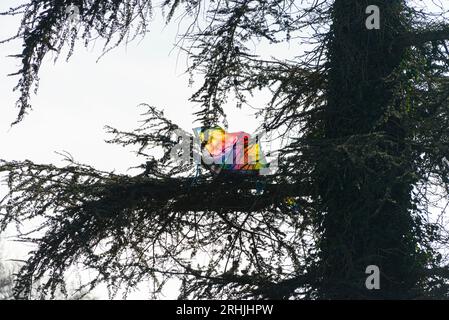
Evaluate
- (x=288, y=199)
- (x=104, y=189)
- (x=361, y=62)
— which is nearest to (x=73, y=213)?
(x=104, y=189)

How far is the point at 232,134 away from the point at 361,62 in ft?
6.29

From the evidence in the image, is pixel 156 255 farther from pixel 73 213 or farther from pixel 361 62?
pixel 361 62

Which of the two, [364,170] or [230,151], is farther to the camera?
[230,151]

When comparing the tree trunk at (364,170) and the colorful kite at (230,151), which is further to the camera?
the colorful kite at (230,151)

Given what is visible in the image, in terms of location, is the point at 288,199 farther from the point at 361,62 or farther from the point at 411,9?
the point at 411,9

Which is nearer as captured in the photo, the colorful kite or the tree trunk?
the tree trunk

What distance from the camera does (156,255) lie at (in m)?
8.20

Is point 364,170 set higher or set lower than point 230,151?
lower
